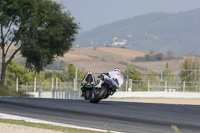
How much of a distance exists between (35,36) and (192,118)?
33249 mm

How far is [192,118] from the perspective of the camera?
501 inches

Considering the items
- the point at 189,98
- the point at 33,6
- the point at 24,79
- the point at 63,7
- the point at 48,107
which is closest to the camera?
the point at 48,107

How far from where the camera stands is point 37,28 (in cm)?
4494

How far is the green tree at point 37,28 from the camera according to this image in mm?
44156

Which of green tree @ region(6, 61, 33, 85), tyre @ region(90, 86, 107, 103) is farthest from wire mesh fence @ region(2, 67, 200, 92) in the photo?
tyre @ region(90, 86, 107, 103)

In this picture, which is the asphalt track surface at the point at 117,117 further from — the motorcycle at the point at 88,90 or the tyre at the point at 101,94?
the motorcycle at the point at 88,90

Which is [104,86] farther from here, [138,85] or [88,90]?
[138,85]

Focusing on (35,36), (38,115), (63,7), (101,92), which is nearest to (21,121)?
(38,115)

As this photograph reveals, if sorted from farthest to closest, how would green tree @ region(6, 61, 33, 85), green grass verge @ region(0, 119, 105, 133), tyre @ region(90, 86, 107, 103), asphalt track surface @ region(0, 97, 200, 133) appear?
green tree @ region(6, 61, 33, 85), tyre @ region(90, 86, 107, 103), asphalt track surface @ region(0, 97, 200, 133), green grass verge @ region(0, 119, 105, 133)

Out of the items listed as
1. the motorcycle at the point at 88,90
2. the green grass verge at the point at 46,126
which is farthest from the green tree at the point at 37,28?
the green grass verge at the point at 46,126

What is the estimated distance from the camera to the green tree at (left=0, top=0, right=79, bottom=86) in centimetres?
4416

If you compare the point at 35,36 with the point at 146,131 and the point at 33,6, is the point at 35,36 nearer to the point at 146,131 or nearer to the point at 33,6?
the point at 33,6

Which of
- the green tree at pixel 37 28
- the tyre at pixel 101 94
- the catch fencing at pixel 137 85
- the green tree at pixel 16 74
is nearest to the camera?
the tyre at pixel 101 94

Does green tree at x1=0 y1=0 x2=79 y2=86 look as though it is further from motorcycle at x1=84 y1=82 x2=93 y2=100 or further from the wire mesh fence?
motorcycle at x1=84 y1=82 x2=93 y2=100
